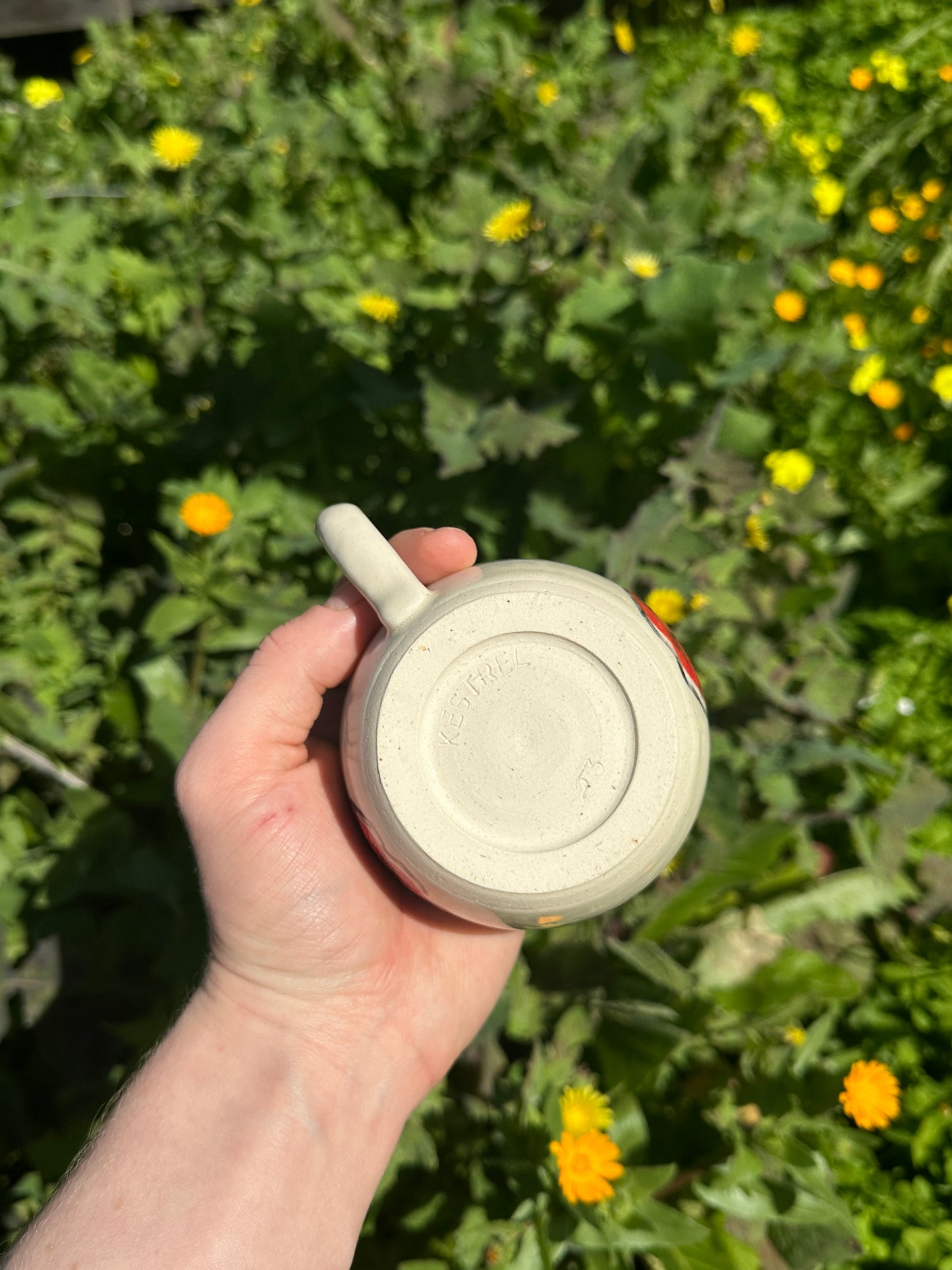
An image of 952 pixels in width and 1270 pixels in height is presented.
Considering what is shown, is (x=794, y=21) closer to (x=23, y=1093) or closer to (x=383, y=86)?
(x=383, y=86)

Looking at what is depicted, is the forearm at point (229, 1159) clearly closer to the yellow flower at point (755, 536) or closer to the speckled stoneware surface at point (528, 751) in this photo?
the speckled stoneware surface at point (528, 751)

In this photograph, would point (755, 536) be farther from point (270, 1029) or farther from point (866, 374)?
point (270, 1029)

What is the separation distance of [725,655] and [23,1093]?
1.97 meters

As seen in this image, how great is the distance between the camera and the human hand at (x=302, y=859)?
52.5 inches

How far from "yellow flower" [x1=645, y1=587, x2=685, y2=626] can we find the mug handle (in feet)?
3.13

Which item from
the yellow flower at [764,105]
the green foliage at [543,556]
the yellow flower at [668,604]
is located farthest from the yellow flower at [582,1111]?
the yellow flower at [764,105]

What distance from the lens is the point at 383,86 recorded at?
3.19 m

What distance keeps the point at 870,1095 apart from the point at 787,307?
2.12 metres

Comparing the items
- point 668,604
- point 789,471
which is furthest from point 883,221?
point 668,604

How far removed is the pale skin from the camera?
1.27 m

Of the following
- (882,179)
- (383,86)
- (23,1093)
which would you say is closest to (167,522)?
(23,1093)

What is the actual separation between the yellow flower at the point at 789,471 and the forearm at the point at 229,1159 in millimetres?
1679

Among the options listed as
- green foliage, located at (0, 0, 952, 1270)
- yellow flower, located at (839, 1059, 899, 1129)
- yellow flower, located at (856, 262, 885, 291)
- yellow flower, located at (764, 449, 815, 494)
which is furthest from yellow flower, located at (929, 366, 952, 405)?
yellow flower, located at (839, 1059, 899, 1129)

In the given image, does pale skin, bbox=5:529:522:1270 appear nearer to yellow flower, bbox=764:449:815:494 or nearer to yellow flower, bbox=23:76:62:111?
yellow flower, bbox=764:449:815:494
